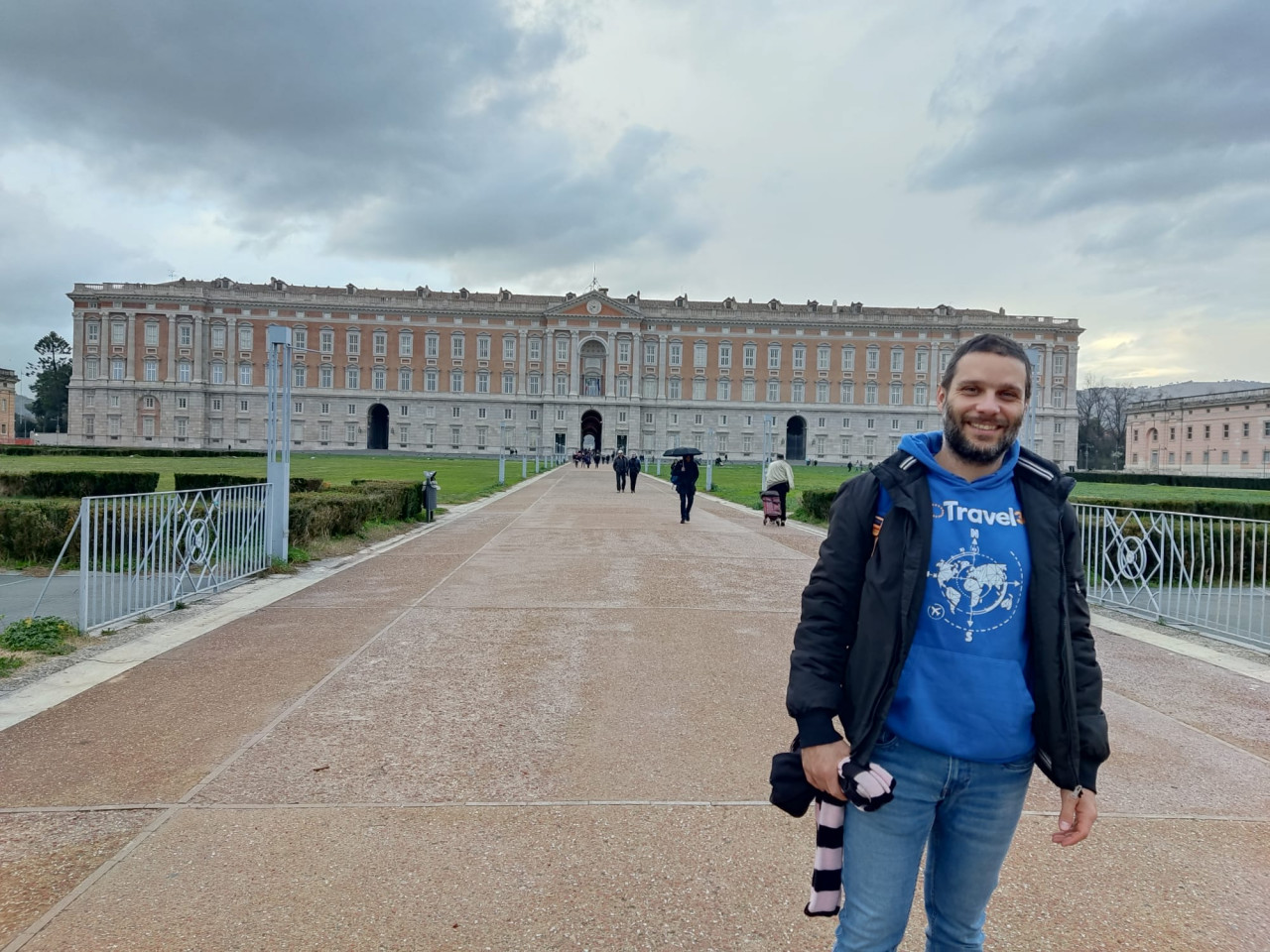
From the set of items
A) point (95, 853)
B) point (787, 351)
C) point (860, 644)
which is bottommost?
point (95, 853)

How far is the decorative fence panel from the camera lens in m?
7.30

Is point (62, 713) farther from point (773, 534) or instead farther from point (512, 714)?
point (773, 534)

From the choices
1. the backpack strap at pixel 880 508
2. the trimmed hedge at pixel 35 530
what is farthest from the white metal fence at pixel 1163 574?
the trimmed hedge at pixel 35 530

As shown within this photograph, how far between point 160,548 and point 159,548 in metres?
0.09

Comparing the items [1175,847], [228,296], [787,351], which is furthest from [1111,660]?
[228,296]

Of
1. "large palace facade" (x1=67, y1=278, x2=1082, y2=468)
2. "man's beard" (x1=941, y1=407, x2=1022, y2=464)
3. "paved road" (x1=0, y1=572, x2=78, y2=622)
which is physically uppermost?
"large palace facade" (x1=67, y1=278, x2=1082, y2=468)

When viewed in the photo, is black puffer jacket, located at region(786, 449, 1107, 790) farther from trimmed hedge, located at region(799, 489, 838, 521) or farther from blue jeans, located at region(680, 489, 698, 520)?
trimmed hedge, located at region(799, 489, 838, 521)

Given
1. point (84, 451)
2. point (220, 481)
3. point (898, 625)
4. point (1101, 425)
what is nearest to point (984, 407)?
point (898, 625)

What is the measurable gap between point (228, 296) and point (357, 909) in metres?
89.3

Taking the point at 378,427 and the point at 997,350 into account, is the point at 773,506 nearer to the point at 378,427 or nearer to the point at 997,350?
the point at 997,350

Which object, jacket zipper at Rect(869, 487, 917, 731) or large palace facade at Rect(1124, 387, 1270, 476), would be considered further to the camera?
large palace facade at Rect(1124, 387, 1270, 476)

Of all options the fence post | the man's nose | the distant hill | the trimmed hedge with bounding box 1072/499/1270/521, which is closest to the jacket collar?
the man's nose

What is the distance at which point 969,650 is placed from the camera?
2078mm

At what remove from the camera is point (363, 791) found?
3904mm
